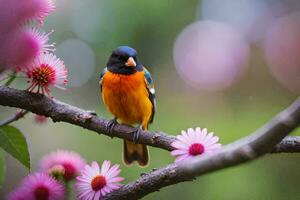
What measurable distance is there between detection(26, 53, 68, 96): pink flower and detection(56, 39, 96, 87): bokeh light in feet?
8.52

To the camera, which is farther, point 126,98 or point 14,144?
point 126,98

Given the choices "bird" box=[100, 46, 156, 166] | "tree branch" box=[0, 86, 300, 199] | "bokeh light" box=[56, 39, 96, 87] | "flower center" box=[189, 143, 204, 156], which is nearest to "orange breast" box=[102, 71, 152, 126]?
"bird" box=[100, 46, 156, 166]

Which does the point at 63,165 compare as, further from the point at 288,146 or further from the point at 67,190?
the point at 288,146

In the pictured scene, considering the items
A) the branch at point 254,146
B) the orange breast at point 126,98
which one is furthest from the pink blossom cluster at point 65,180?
the orange breast at point 126,98

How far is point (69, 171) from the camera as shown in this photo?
1095mm

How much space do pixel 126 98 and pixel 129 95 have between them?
0.02 m

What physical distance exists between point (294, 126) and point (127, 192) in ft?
1.69

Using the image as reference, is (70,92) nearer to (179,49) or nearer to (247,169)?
(179,49)

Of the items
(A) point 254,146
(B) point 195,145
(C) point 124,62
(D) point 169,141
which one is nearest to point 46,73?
(D) point 169,141

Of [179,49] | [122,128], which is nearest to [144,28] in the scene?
[179,49]

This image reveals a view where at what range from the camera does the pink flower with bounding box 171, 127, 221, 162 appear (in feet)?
3.02

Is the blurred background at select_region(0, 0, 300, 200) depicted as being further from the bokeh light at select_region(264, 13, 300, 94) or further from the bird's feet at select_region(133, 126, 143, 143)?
the bird's feet at select_region(133, 126, 143, 143)

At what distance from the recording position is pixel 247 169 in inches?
85.6

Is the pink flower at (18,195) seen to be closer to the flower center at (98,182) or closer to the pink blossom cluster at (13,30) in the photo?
the flower center at (98,182)
